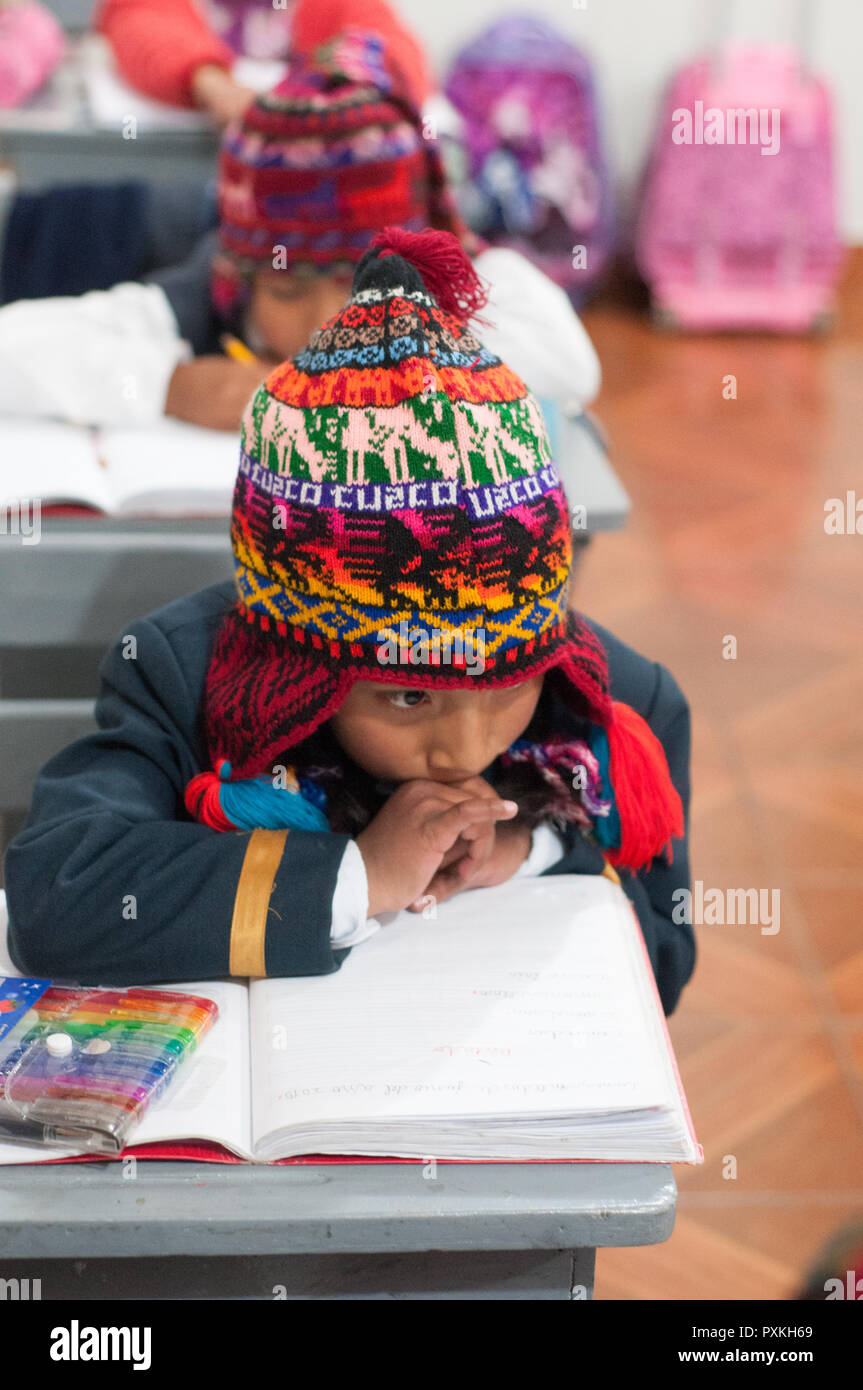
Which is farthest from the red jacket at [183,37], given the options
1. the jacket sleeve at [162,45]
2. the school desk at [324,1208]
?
the school desk at [324,1208]

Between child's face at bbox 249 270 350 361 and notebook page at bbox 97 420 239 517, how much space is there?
0.53ft

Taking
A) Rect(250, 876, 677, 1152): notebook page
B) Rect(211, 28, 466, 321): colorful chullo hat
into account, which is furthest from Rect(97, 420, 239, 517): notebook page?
Rect(250, 876, 677, 1152): notebook page

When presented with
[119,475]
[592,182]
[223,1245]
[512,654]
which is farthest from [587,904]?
[592,182]

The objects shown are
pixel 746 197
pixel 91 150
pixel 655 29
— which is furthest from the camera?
pixel 655 29

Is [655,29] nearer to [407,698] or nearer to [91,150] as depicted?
[91,150]

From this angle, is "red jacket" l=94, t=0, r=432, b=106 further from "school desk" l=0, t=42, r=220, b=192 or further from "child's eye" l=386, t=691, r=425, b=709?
"child's eye" l=386, t=691, r=425, b=709

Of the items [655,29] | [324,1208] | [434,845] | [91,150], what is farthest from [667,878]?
[655,29]

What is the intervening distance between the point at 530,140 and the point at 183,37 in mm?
1770

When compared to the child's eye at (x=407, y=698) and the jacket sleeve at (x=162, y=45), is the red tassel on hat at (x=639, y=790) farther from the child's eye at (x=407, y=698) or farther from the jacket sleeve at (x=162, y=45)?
the jacket sleeve at (x=162, y=45)

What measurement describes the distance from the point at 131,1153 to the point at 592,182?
4194 millimetres

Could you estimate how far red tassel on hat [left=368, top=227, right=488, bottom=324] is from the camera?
1006 millimetres

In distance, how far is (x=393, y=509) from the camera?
3.06 feet

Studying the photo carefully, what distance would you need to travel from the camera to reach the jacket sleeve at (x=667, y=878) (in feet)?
4.04

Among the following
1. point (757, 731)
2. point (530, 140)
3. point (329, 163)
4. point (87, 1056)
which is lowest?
point (757, 731)
